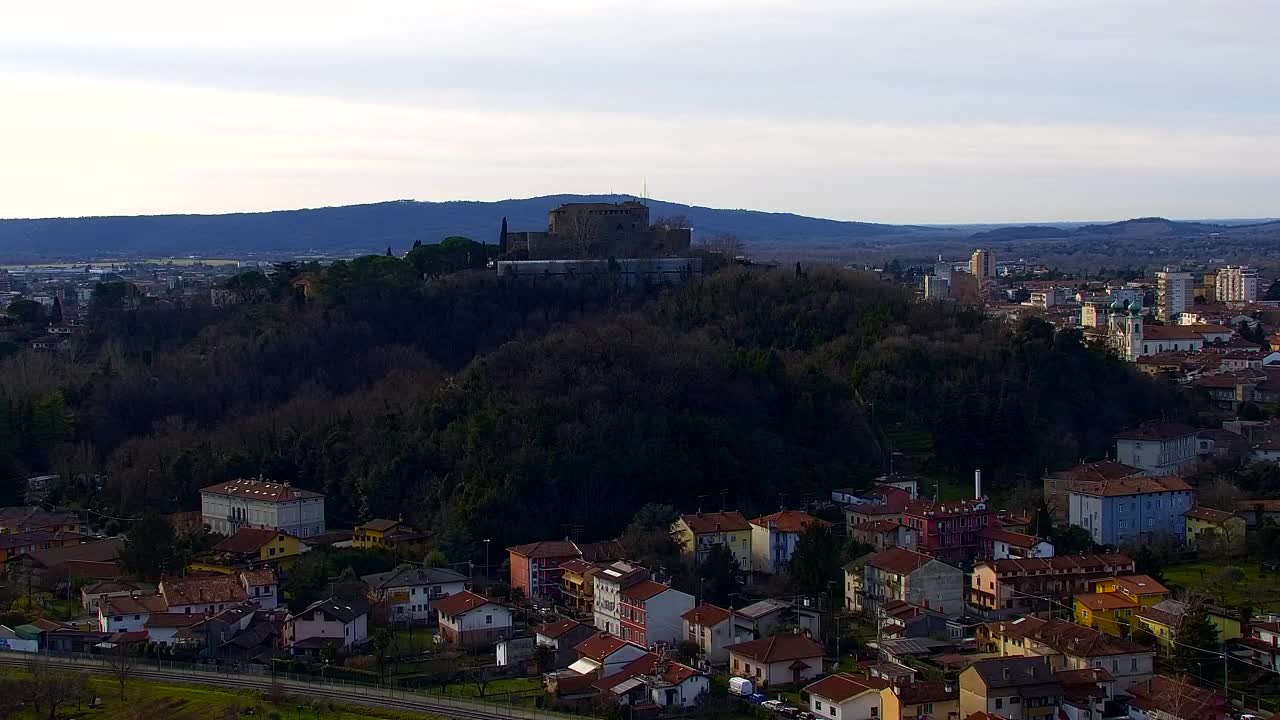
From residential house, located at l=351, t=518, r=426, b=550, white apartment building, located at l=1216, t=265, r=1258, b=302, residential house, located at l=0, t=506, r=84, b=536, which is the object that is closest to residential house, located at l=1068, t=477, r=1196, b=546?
residential house, located at l=351, t=518, r=426, b=550

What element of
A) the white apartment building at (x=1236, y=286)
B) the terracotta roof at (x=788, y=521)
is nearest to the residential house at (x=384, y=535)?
the terracotta roof at (x=788, y=521)

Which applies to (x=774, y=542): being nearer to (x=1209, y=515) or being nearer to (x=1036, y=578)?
(x=1036, y=578)

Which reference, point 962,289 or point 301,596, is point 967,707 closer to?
point 301,596

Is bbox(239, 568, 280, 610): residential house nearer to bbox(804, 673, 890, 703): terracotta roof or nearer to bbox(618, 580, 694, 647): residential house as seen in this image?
bbox(618, 580, 694, 647): residential house

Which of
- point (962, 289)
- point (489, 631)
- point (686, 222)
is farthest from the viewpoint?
point (962, 289)

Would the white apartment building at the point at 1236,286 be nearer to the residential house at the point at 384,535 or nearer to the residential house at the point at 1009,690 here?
the residential house at the point at 384,535

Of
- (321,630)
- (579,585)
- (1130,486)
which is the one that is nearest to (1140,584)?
(1130,486)

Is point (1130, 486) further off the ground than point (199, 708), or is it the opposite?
point (1130, 486)

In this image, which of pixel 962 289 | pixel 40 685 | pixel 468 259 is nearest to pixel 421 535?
pixel 40 685
